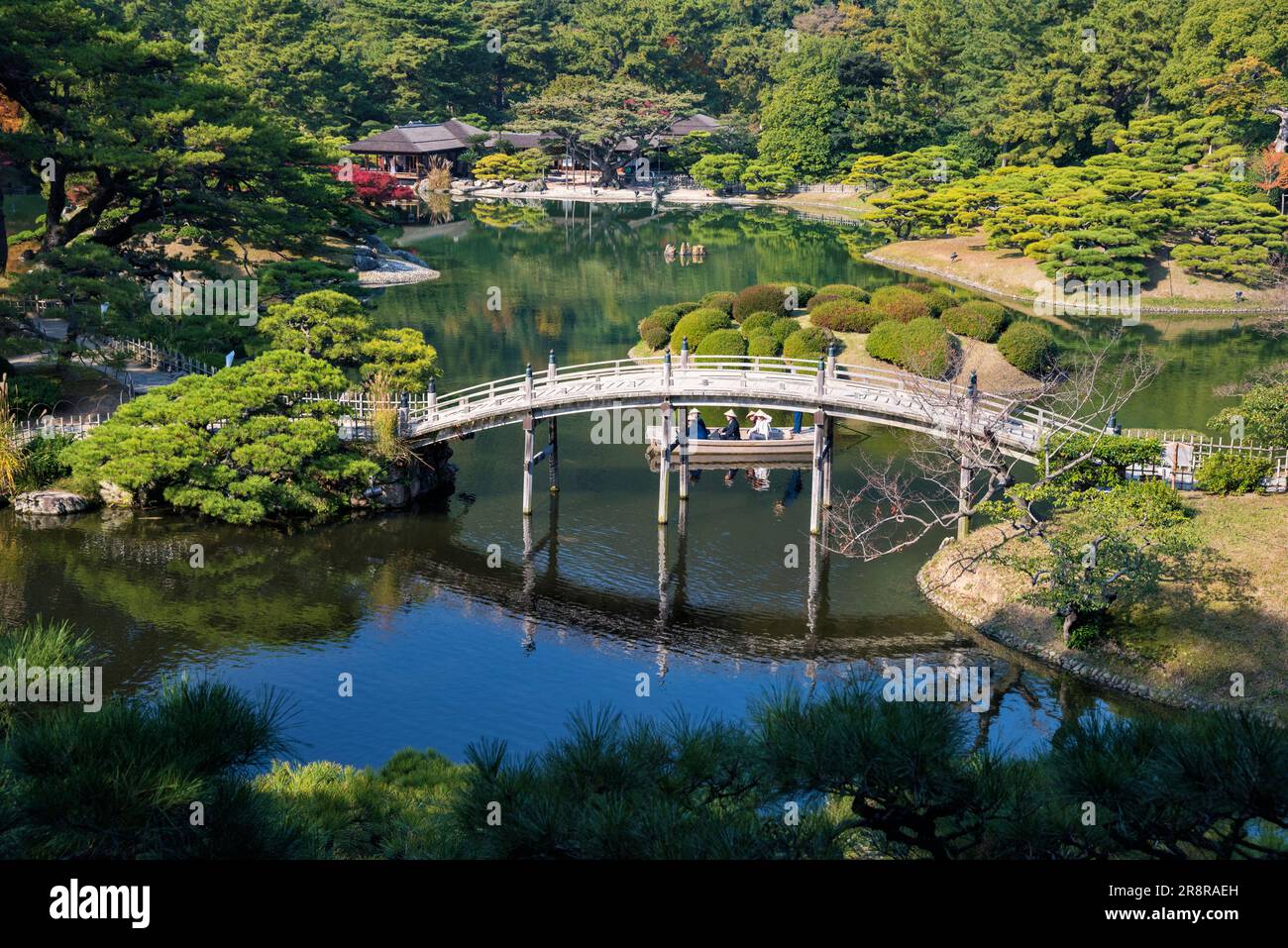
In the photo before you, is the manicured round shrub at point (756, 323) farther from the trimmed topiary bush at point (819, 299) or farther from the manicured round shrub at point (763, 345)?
the trimmed topiary bush at point (819, 299)

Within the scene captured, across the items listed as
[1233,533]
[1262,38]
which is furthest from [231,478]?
[1262,38]

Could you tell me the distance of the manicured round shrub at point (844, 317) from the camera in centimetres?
4712

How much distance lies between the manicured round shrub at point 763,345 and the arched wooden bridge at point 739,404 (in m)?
10.4

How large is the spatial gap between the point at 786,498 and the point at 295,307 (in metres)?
13.7

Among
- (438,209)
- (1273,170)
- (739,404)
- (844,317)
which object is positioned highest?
(1273,170)

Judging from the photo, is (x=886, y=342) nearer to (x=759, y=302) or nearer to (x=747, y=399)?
(x=759, y=302)

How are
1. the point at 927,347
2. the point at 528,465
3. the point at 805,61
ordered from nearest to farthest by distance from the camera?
the point at 528,465 < the point at 927,347 < the point at 805,61

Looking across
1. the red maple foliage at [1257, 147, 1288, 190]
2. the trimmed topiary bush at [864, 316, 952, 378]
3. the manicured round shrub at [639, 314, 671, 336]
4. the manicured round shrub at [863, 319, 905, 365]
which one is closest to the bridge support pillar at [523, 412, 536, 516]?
the trimmed topiary bush at [864, 316, 952, 378]

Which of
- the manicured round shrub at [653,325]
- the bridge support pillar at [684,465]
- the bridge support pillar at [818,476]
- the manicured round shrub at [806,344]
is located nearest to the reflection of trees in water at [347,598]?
the bridge support pillar at [684,465]

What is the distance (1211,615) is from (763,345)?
22.0m

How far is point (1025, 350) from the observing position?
44844mm

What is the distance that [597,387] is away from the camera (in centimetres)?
3331

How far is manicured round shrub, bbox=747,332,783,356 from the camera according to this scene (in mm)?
45062

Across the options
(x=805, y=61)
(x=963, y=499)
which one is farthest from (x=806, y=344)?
(x=805, y=61)
